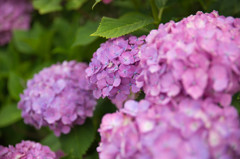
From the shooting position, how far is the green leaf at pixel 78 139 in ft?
4.59

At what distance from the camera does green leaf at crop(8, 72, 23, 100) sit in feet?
6.03

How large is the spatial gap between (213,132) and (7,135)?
1.58 metres

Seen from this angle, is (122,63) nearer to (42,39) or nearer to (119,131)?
(119,131)

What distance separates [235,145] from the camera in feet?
2.47

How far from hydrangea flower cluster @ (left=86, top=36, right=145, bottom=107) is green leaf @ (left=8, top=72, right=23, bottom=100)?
81cm

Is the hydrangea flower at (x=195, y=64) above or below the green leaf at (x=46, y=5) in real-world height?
below

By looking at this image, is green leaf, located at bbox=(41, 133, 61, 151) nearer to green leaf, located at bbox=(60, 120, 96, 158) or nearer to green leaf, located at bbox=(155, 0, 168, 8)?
green leaf, located at bbox=(60, 120, 96, 158)

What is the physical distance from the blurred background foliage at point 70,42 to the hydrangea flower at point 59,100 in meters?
0.12

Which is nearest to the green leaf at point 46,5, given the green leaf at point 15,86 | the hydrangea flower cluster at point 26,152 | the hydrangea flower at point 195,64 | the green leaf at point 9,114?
the green leaf at point 15,86

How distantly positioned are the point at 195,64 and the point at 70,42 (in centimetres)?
118

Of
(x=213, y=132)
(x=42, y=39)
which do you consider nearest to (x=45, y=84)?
(x=42, y=39)

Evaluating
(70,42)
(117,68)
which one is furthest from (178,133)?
(70,42)

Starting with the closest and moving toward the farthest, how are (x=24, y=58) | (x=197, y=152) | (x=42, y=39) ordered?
(x=197, y=152), (x=42, y=39), (x=24, y=58)

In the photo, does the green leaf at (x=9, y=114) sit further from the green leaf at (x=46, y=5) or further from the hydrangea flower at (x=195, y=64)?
the hydrangea flower at (x=195, y=64)
